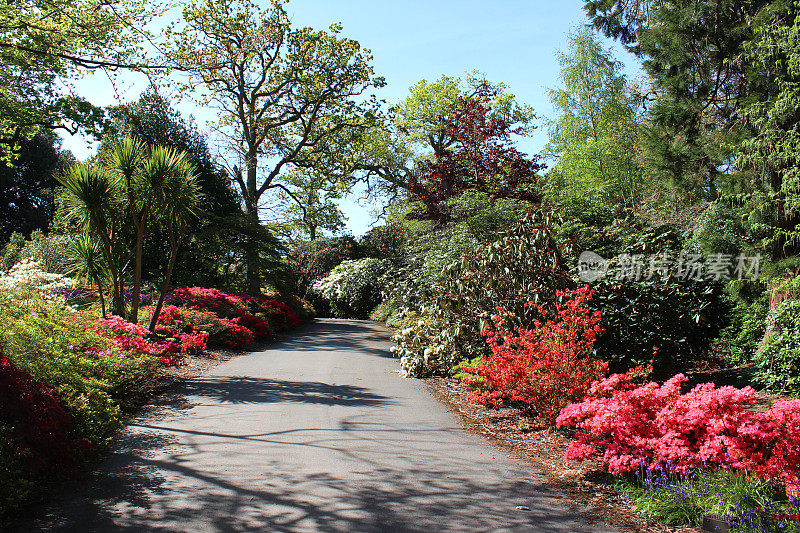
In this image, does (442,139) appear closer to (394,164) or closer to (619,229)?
(394,164)

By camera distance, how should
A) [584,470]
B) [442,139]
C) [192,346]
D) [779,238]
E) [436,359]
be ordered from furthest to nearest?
[442,139] < [192,346] < [436,359] < [779,238] < [584,470]

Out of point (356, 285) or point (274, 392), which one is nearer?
point (274, 392)

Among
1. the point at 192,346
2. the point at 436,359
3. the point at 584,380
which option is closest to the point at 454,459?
the point at 584,380

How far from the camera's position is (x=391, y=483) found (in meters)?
4.51

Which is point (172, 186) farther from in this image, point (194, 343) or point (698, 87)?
point (698, 87)

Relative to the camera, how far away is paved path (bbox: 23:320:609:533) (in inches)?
148

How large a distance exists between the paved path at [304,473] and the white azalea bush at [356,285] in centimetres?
1596

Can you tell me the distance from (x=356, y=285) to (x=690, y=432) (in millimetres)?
20698

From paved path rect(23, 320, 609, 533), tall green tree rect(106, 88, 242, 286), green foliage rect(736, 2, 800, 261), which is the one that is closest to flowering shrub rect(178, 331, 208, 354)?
paved path rect(23, 320, 609, 533)

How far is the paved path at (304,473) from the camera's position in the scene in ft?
12.3

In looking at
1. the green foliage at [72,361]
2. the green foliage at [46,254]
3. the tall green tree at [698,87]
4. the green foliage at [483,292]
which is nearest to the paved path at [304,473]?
the green foliage at [72,361]

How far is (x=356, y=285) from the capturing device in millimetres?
24812

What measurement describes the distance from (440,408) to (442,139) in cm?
2407

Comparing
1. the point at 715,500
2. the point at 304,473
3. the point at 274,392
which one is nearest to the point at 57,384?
the point at 304,473
